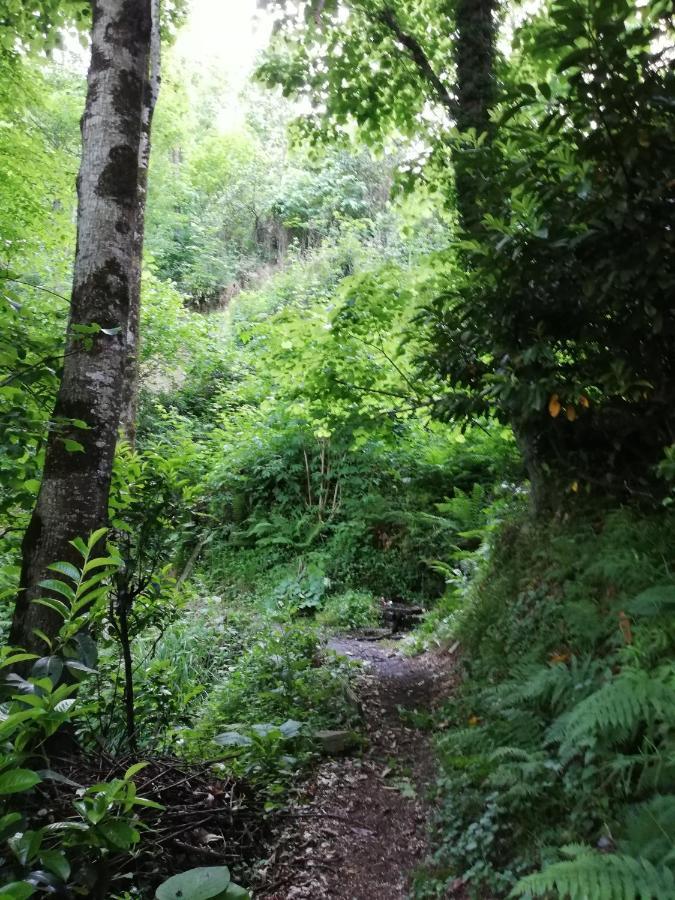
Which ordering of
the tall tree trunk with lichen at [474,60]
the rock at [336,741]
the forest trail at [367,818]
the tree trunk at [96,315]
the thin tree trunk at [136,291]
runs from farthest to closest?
the thin tree trunk at [136,291] → the tall tree trunk with lichen at [474,60] → the rock at [336,741] → the forest trail at [367,818] → the tree trunk at [96,315]

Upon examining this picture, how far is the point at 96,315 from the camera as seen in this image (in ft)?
10.3

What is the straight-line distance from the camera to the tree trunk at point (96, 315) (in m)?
2.84

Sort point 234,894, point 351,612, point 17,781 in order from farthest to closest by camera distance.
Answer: point 351,612
point 234,894
point 17,781

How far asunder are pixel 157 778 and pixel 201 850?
39 cm

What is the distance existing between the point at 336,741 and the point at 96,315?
3.37 meters

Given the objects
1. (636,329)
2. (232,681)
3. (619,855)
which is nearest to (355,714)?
(232,681)

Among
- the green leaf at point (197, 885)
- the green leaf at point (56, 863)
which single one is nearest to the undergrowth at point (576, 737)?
the green leaf at point (197, 885)

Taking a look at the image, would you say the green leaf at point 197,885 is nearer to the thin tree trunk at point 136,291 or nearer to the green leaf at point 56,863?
the green leaf at point 56,863

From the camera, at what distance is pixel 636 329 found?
3496 mm

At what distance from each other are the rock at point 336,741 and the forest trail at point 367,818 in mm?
77

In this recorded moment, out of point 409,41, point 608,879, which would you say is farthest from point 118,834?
point 409,41

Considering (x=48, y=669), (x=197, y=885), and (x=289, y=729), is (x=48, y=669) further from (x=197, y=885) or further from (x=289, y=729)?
(x=289, y=729)

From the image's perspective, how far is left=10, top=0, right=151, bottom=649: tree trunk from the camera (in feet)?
9.31

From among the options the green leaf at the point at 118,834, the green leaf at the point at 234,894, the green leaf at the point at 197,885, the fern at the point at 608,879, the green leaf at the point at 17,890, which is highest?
the green leaf at the point at 17,890
